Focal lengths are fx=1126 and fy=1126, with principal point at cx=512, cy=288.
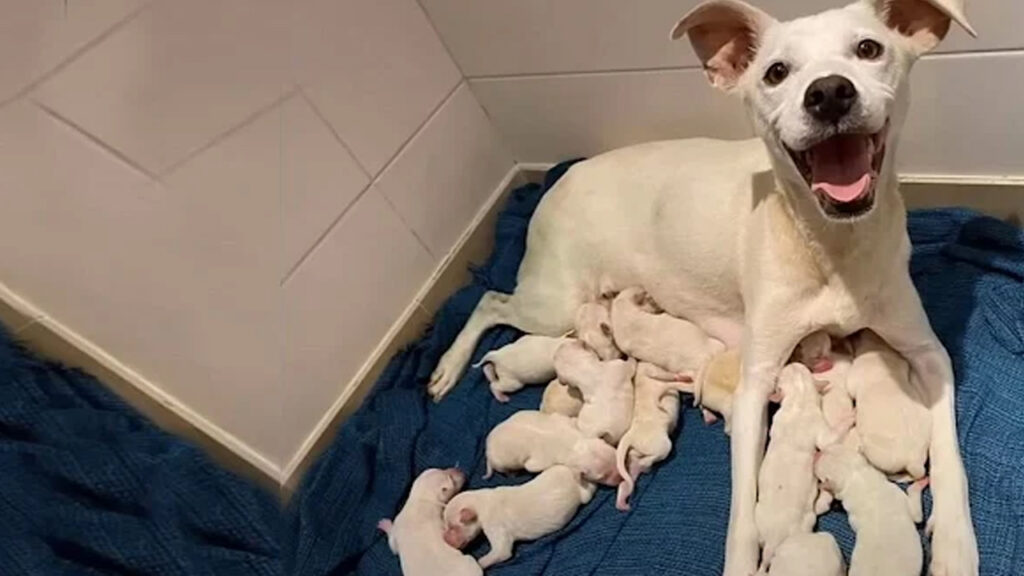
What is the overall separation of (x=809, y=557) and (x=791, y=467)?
0.19 meters

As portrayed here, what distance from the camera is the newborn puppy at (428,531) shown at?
193cm

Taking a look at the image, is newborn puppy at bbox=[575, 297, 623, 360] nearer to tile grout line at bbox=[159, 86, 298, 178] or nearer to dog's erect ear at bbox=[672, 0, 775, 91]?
dog's erect ear at bbox=[672, 0, 775, 91]

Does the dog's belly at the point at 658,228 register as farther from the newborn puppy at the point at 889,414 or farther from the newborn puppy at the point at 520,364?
the newborn puppy at the point at 889,414

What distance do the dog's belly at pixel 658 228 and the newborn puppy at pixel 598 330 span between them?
4.3 inches

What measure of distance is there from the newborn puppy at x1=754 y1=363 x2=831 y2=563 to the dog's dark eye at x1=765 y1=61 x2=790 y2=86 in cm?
51

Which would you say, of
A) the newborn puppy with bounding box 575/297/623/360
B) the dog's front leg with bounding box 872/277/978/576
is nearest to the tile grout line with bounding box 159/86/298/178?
the newborn puppy with bounding box 575/297/623/360

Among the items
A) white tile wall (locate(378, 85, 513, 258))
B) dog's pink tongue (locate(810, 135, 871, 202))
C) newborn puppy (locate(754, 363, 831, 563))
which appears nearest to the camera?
dog's pink tongue (locate(810, 135, 871, 202))

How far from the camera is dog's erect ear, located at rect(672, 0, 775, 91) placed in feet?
5.60

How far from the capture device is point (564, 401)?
2137 millimetres

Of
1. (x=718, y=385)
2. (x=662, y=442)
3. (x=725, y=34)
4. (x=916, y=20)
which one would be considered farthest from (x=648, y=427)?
(x=916, y=20)

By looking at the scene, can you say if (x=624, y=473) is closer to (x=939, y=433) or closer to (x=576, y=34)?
(x=939, y=433)

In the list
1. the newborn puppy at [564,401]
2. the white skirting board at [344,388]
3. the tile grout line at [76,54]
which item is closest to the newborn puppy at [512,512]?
the newborn puppy at [564,401]

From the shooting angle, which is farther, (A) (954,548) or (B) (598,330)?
(B) (598,330)

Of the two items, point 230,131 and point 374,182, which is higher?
point 230,131
